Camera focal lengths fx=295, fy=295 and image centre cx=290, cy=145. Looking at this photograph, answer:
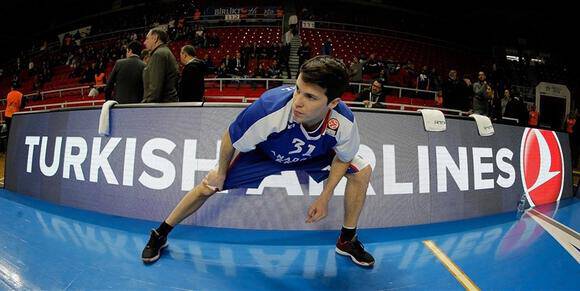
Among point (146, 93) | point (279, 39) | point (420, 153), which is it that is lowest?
point (420, 153)

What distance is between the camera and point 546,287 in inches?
65.7

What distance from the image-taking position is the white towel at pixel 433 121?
108 inches

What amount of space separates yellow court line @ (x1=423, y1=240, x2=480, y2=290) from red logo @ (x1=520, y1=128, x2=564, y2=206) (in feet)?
6.35

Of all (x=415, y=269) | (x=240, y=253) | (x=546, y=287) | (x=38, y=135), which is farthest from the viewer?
(x=38, y=135)

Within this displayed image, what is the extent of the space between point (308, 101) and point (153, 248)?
1370mm

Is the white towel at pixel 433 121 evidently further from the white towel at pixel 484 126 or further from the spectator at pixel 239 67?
the spectator at pixel 239 67

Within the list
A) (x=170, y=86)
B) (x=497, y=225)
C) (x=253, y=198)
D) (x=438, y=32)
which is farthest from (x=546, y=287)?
(x=438, y=32)

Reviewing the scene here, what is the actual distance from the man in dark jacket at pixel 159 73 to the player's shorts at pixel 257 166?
1.59m

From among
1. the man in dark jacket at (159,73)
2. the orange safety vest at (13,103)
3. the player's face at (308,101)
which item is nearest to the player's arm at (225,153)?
the player's face at (308,101)

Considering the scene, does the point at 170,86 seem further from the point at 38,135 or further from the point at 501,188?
the point at 501,188

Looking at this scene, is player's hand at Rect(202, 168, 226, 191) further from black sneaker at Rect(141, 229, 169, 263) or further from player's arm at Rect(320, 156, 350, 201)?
player's arm at Rect(320, 156, 350, 201)

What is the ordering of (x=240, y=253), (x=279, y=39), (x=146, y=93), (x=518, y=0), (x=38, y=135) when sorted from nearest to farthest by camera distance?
1. (x=240, y=253)
2. (x=146, y=93)
3. (x=38, y=135)
4. (x=279, y=39)
5. (x=518, y=0)

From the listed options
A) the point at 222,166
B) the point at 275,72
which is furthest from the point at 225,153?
the point at 275,72

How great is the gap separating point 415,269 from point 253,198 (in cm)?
129
